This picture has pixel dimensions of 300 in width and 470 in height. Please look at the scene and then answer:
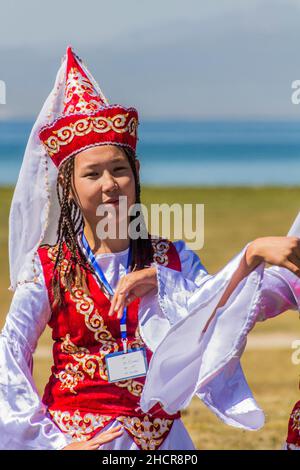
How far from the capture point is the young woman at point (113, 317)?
14.5 feet

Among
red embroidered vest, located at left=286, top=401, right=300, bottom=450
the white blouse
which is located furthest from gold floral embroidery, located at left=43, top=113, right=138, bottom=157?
red embroidered vest, located at left=286, top=401, right=300, bottom=450

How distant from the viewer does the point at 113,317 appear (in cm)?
457

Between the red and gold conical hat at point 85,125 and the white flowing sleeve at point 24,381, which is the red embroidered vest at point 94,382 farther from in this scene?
the red and gold conical hat at point 85,125

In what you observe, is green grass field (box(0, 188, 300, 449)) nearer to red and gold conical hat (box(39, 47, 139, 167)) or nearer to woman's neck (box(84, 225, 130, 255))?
woman's neck (box(84, 225, 130, 255))

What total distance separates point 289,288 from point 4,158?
49.7 meters

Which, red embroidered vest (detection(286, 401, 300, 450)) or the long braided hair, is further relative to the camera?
the long braided hair

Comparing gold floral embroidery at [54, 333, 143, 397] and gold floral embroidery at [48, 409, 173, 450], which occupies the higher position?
gold floral embroidery at [54, 333, 143, 397]

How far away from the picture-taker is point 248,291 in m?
4.34

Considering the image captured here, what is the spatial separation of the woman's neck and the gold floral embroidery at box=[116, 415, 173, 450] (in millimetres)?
607

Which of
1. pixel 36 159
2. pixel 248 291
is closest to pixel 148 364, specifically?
pixel 248 291

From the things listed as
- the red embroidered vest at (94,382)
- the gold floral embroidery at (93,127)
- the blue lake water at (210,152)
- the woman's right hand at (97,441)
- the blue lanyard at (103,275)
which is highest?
the blue lake water at (210,152)

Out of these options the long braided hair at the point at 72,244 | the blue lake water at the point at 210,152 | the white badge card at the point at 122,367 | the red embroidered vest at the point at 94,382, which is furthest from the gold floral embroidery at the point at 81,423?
the blue lake water at the point at 210,152

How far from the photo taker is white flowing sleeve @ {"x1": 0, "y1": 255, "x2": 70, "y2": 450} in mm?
4527

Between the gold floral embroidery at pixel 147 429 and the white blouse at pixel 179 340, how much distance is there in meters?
0.12
